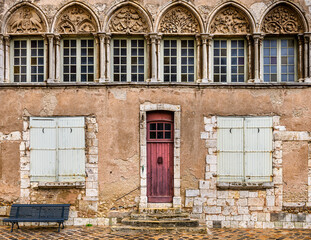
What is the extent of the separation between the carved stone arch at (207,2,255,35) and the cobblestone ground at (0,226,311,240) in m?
4.96

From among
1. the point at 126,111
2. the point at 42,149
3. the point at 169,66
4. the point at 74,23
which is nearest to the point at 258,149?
the point at 169,66

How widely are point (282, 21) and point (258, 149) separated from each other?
3.36 m

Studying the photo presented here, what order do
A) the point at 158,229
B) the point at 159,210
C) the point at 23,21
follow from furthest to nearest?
the point at 23,21 < the point at 159,210 < the point at 158,229

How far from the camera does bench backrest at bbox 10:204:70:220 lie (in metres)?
7.61

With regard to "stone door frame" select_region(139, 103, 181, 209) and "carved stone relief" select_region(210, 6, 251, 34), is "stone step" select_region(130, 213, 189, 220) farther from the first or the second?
"carved stone relief" select_region(210, 6, 251, 34)

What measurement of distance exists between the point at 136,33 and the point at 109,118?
2316 mm

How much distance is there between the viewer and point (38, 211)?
7.66 meters

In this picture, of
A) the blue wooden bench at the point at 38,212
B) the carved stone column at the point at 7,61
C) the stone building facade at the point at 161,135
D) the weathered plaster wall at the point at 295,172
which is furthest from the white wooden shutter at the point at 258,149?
the carved stone column at the point at 7,61

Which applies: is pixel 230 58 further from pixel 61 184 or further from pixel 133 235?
pixel 61 184

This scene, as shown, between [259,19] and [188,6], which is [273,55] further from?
[188,6]

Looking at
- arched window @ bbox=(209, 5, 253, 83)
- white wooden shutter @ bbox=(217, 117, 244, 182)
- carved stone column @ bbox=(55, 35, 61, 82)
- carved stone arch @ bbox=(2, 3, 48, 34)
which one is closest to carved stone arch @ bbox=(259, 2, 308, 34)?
arched window @ bbox=(209, 5, 253, 83)

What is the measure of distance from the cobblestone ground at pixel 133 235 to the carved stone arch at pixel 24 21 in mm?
4948

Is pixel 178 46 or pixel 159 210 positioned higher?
pixel 178 46

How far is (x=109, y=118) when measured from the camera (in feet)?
26.4
